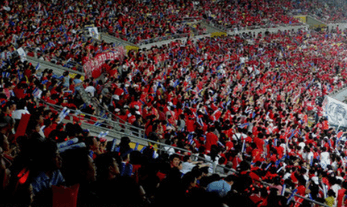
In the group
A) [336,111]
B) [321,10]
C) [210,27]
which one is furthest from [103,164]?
[321,10]

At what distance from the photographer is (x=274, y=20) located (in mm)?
35469

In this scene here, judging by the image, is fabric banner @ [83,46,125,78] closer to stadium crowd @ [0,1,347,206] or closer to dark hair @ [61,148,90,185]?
stadium crowd @ [0,1,347,206]

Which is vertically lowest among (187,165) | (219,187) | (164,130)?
(164,130)

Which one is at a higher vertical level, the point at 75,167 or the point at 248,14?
the point at 75,167

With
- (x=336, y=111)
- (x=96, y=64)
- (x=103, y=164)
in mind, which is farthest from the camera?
(x=336, y=111)

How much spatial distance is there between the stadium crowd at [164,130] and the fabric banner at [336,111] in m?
0.72

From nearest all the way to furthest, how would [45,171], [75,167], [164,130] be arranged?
1. [45,171]
2. [75,167]
3. [164,130]

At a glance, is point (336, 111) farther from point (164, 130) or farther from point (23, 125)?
point (23, 125)

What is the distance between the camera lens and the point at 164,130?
7.36 meters

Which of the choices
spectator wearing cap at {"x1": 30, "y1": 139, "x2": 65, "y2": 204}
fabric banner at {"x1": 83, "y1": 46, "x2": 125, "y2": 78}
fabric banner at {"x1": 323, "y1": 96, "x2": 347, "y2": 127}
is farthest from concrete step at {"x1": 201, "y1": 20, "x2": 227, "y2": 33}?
spectator wearing cap at {"x1": 30, "y1": 139, "x2": 65, "y2": 204}

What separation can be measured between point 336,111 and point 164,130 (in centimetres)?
834

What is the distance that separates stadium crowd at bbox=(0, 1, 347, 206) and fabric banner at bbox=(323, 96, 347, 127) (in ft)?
2.37

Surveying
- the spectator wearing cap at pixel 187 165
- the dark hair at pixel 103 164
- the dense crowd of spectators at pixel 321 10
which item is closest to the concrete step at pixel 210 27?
the dense crowd of spectators at pixel 321 10

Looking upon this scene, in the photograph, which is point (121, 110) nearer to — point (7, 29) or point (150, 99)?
point (150, 99)
